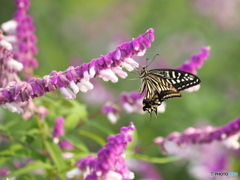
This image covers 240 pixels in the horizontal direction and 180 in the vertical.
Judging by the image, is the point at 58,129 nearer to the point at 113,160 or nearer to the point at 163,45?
the point at 113,160

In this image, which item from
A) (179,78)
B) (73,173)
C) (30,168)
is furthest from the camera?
(179,78)

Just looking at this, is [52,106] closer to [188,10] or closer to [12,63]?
[12,63]

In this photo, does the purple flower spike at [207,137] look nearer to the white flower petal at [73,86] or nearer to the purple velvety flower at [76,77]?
the purple velvety flower at [76,77]

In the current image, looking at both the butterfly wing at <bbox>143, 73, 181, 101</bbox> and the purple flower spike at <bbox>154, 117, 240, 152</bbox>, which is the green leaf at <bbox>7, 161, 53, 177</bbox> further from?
the purple flower spike at <bbox>154, 117, 240, 152</bbox>

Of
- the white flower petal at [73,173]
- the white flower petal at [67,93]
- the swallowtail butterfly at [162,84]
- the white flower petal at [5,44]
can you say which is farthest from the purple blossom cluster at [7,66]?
the swallowtail butterfly at [162,84]

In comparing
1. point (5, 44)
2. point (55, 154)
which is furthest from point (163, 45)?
point (5, 44)
